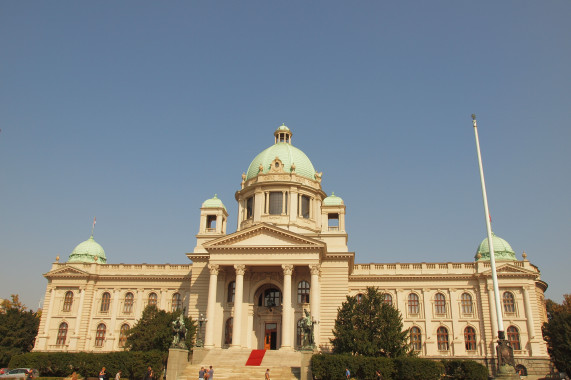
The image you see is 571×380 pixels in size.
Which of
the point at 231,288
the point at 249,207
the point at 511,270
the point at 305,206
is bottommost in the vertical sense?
the point at 231,288

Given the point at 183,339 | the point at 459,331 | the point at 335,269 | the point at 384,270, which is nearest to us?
the point at 183,339

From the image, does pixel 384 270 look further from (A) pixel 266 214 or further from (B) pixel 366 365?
(B) pixel 366 365

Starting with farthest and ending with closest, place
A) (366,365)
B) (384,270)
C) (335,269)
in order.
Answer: (384,270) → (335,269) → (366,365)

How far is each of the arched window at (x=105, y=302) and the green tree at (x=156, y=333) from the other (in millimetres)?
17479

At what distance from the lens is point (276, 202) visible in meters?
59.0

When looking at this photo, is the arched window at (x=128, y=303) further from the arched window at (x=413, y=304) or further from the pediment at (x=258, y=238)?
the arched window at (x=413, y=304)

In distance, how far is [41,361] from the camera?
4172 centimetres

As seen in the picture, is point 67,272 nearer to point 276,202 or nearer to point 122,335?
point 122,335

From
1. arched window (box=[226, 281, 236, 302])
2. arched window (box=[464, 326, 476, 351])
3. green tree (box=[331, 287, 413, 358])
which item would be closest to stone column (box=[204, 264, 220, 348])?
arched window (box=[226, 281, 236, 302])

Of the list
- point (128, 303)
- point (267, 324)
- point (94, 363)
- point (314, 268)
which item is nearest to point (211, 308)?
point (267, 324)

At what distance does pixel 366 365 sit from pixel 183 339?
15.3 metres

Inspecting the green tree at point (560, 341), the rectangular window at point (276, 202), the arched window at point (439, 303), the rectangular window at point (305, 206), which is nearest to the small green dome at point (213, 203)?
the rectangular window at point (276, 202)

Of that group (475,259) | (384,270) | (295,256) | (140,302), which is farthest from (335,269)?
(140,302)

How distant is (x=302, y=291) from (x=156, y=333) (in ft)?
51.1
